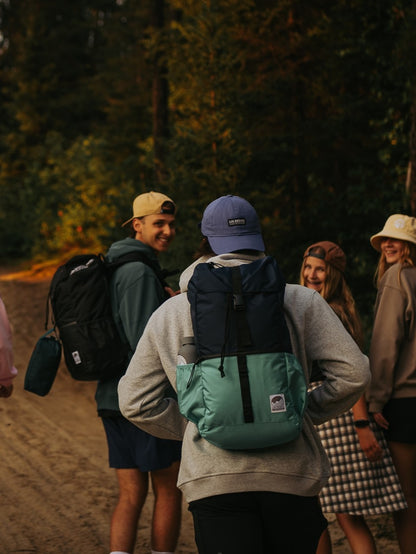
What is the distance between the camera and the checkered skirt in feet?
13.9

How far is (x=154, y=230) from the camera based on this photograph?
4.60 m

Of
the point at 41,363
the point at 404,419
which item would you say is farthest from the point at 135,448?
the point at 404,419

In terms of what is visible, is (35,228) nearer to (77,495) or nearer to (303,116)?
(303,116)

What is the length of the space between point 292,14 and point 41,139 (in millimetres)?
20543

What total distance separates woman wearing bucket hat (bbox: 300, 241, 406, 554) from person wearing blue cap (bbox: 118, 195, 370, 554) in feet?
4.74

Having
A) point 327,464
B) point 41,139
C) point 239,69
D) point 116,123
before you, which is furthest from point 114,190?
point 327,464

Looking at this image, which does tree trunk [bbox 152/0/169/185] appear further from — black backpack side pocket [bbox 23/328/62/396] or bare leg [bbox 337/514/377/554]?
bare leg [bbox 337/514/377/554]

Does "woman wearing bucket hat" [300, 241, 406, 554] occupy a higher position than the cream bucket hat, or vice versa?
the cream bucket hat

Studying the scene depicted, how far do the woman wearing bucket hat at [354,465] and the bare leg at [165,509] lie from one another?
0.83 m

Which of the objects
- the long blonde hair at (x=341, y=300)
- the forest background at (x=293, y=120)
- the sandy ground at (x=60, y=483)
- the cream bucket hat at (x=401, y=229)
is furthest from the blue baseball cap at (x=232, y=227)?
the forest background at (x=293, y=120)

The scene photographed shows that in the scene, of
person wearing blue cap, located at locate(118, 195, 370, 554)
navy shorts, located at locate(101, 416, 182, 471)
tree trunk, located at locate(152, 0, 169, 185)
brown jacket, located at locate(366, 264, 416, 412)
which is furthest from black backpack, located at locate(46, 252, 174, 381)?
tree trunk, located at locate(152, 0, 169, 185)

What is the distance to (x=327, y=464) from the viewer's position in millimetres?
2695

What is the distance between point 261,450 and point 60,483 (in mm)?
4809

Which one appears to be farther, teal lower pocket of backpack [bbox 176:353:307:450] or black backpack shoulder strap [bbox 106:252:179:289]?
black backpack shoulder strap [bbox 106:252:179:289]
